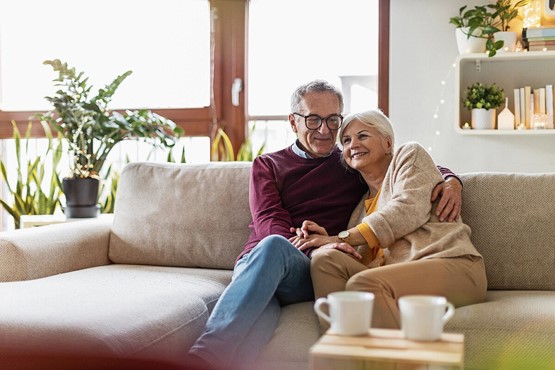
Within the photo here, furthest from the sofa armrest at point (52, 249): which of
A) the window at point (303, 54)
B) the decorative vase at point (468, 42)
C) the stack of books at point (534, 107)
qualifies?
the stack of books at point (534, 107)

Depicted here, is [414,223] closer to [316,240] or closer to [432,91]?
[316,240]

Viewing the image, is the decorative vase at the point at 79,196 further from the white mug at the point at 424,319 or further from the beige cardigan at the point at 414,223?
the white mug at the point at 424,319

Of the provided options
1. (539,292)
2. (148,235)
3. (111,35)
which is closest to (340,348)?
(539,292)

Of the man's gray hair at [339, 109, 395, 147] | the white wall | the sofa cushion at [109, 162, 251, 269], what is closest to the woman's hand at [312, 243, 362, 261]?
the man's gray hair at [339, 109, 395, 147]

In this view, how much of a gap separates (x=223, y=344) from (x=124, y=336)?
→ 253 mm

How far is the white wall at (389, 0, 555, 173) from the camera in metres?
3.86

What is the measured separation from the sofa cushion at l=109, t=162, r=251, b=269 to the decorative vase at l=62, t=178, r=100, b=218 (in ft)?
1.63

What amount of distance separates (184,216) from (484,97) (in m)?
1.73

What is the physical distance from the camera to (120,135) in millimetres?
3633

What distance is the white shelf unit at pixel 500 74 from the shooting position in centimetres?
372

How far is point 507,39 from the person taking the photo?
364 cm

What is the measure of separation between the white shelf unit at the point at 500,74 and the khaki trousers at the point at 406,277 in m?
1.66

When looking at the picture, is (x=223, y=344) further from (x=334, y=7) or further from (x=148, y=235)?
(x=334, y=7)

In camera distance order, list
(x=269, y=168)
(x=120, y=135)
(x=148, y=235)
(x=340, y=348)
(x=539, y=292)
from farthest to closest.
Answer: (x=120, y=135) → (x=148, y=235) → (x=269, y=168) → (x=539, y=292) → (x=340, y=348)
